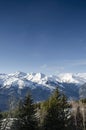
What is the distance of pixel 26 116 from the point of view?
68062 millimetres

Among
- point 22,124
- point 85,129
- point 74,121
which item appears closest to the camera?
point 22,124

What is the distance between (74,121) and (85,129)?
6749 millimetres

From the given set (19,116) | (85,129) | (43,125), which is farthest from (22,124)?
(85,129)

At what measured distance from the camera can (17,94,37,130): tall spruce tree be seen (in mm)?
67375

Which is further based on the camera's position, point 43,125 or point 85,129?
point 85,129

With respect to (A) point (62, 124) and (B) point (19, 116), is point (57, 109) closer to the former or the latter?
(A) point (62, 124)

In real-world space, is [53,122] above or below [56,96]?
below

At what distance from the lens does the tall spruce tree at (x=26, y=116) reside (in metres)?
67.4

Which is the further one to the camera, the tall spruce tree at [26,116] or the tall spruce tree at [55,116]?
the tall spruce tree at [55,116]

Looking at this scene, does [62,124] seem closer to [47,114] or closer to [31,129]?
[47,114]

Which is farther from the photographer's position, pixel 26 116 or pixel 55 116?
pixel 55 116

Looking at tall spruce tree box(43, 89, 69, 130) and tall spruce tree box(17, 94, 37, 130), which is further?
tall spruce tree box(43, 89, 69, 130)

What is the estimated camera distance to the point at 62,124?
7406 cm

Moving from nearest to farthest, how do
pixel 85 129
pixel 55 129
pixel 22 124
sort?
pixel 22 124 → pixel 55 129 → pixel 85 129
